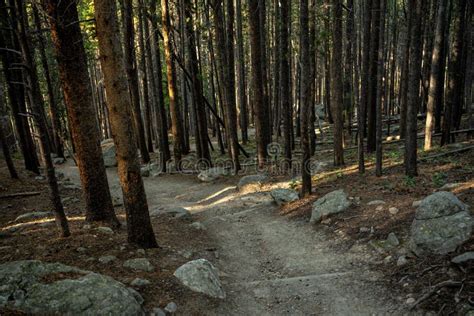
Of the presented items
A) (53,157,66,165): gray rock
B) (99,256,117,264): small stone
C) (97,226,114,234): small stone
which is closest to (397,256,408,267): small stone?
(99,256,117,264): small stone

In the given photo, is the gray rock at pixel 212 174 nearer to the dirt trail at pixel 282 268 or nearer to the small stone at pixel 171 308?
the dirt trail at pixel 282 268

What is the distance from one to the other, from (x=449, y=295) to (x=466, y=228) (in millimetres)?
1527

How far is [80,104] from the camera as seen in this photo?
7.09 meters

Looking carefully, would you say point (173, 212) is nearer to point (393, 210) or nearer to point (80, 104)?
point (80, 104)

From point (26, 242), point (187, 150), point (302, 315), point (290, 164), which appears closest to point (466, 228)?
point (302, 315)

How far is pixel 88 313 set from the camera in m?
4.11

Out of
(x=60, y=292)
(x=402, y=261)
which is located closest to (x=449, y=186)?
(x=402, y=261)

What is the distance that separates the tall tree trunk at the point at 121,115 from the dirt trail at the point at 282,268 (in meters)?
2.04

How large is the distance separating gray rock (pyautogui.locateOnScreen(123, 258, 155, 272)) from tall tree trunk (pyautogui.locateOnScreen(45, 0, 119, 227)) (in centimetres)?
210

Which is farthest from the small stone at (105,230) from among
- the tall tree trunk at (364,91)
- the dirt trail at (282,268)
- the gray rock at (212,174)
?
the gray rock at (212,174)

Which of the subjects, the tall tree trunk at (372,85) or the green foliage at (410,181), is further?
the tall tree trunk at (372,85)

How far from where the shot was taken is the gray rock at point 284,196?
10.8 meters

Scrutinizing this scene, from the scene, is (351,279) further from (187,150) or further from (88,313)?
(187,150)

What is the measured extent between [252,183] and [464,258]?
8897 millimetres
